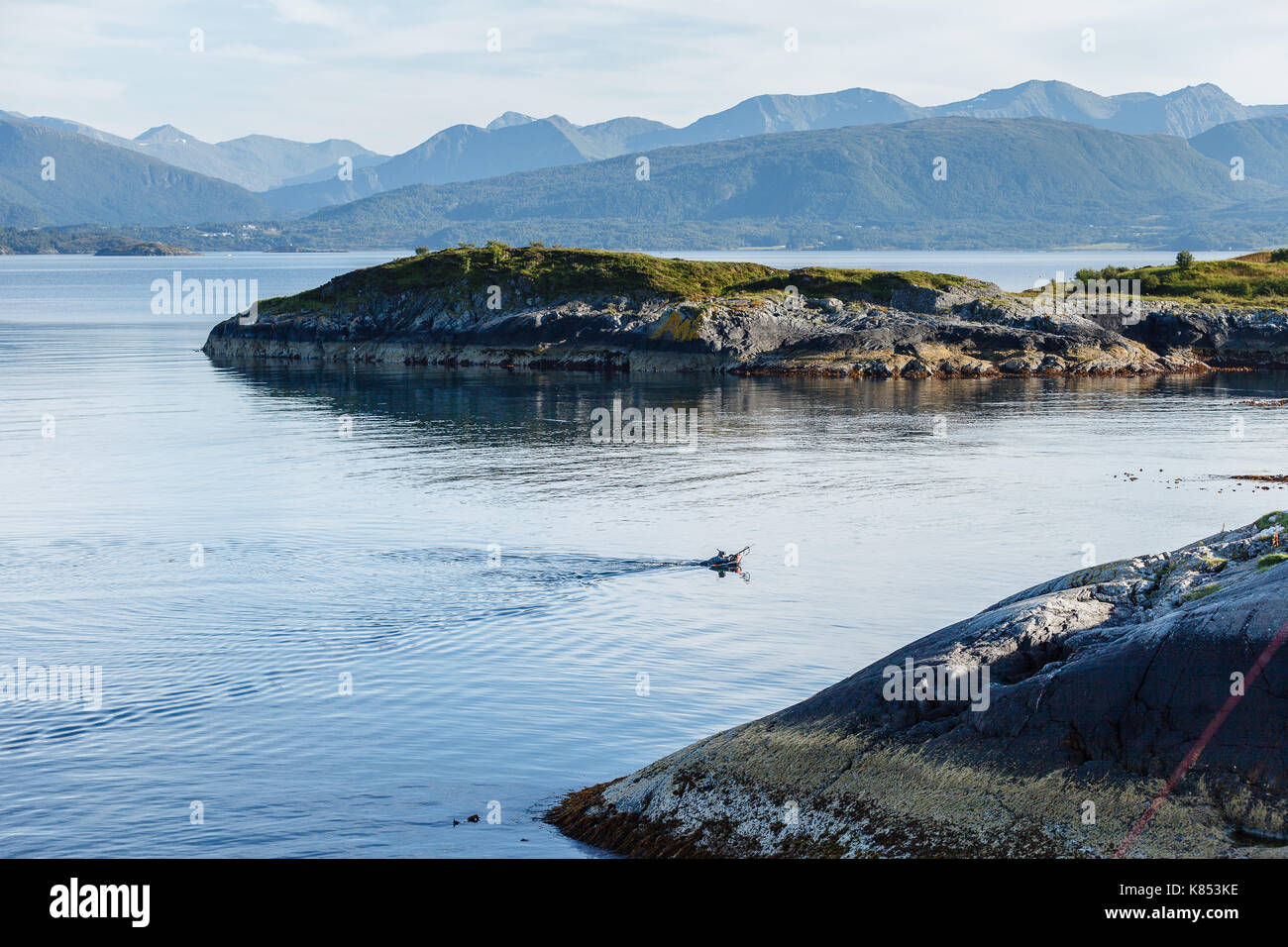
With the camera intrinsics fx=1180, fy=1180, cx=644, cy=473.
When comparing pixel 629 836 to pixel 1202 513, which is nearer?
pixel 629 836

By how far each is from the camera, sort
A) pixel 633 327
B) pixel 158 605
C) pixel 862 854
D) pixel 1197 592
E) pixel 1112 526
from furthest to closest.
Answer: pixel 633 327 → pixel 1112 526 → pixel 158 605 → pixel 1197 592 → pixel 862 854

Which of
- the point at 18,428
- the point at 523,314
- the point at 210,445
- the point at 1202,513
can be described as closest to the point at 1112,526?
the point at 1202,513

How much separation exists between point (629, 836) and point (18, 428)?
57.1m

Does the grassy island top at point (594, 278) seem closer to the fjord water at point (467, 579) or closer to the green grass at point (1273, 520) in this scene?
the fjord water at point (467, 579)

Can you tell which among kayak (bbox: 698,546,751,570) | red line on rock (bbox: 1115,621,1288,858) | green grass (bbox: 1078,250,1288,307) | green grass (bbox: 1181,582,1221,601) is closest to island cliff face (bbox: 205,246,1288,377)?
green grass (bbox: 1078,250,1288,307)

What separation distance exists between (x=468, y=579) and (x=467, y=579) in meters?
0.03

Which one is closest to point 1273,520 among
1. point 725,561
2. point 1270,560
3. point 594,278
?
point 1270,560

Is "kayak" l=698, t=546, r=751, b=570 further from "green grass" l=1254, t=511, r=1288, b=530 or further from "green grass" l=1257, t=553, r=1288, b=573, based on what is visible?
"green grass" l=1257, t=553, r=1288, b=573

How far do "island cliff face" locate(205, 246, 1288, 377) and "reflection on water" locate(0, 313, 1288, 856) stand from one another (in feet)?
81.2

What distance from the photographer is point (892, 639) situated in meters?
26.1

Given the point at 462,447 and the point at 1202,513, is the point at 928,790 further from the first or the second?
the point at 462,447

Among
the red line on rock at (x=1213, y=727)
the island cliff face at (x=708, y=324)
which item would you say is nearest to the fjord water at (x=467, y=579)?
the red line on rock at (x=1213, y=727)

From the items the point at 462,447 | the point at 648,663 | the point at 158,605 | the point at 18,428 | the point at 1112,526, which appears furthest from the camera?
the point at 18,428

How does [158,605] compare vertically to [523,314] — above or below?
below
